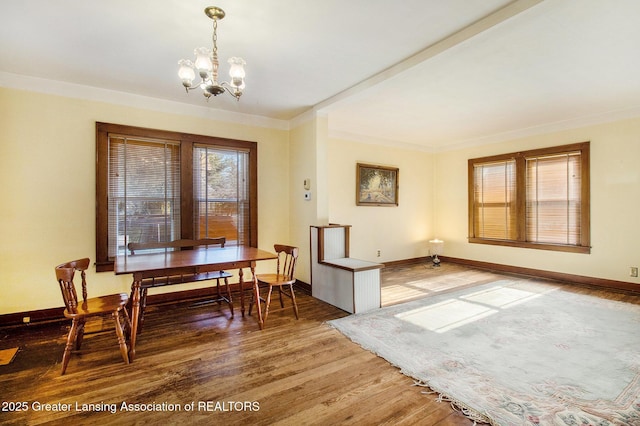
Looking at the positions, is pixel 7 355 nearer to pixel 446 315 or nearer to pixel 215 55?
pixel 215 55

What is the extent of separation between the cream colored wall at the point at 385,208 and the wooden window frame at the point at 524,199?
3.19 ft

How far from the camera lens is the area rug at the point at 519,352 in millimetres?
1904

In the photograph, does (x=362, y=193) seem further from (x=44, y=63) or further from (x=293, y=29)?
(x=44, y=63)

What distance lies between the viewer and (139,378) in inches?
87.7

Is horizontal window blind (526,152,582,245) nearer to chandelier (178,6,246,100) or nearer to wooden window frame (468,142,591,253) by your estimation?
wooden window frame (468,142,591,253)

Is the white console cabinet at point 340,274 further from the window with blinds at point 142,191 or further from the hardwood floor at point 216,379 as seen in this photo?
the window with blinds at point 142,191

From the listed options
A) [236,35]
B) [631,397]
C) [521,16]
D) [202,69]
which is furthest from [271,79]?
[631,397]

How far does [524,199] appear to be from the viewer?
5.56 metres

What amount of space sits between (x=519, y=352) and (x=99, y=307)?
11.6 feet

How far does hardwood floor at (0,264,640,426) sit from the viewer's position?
6.02ft

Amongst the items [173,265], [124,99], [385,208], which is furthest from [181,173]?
[385,208]

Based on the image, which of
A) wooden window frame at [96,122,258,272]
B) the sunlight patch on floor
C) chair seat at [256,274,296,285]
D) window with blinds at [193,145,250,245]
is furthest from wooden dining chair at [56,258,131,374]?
the sunlight patch on floor

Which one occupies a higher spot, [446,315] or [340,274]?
[340,274]

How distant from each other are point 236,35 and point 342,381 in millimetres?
2845
